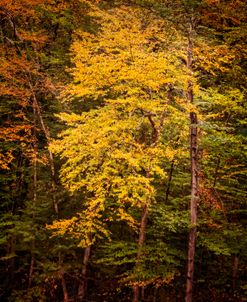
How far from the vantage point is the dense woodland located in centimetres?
929

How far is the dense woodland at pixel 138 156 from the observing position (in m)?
9.29

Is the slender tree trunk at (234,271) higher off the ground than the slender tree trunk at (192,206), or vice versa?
the slender tree trunk at (192,206)

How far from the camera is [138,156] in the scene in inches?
359

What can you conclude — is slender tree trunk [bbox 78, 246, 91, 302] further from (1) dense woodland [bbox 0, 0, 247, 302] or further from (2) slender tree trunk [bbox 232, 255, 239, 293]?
(2) slender tree trunk [bbox 232, 255, 239, 293]

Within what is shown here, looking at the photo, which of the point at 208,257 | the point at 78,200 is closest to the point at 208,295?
the point at 208,257

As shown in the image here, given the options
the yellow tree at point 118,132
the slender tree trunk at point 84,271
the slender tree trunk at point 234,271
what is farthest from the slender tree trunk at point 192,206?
the slender tree trunk at point 84,271

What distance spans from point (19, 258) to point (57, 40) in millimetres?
Answer: 10804

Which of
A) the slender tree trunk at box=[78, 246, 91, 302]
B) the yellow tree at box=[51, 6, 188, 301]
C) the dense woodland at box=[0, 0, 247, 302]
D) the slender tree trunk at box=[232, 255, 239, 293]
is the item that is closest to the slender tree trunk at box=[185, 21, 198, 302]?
the dense woodland at box=[0, 0, 247, 302]

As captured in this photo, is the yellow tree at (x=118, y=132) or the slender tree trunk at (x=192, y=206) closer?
the yellow tree at (x=118, y=132)

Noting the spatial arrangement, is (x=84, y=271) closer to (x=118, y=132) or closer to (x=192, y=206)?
(x=192, y=206)

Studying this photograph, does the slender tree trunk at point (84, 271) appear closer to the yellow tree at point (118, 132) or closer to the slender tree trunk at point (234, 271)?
the yellow tree at point (118, 132)

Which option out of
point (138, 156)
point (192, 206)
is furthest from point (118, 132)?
point (192, 206)

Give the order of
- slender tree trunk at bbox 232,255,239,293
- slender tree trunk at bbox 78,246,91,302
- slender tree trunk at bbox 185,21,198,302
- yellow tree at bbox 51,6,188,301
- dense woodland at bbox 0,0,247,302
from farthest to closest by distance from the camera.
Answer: slender tree trunk at bbox 232,255,239,293
slender tree trunk at bbox 78,246,91,302
dense woodland at bbox 0,0,247,302
slender tree trunk at bbox 185,21,198,302
yellow tree at bbox 51,6,188,301

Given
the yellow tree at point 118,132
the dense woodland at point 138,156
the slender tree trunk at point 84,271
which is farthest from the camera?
the slender tree trunk at point 84,271
